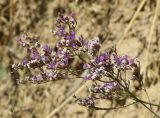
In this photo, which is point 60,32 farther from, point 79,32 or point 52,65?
point 79,32

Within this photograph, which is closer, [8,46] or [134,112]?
[134,112]

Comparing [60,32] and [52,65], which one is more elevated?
[60,32]

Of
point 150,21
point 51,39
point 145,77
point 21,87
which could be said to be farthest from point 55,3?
point 145,77

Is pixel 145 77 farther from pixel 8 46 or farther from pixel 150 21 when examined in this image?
pixel 8 46

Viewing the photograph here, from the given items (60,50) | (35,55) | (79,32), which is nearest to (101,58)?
(60,50)

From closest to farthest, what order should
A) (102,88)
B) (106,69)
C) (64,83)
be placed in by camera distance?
1. (106,69)
2. (102,88)
3. (64,83)

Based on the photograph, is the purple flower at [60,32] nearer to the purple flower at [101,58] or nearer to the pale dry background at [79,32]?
the purple flower at [101,58]

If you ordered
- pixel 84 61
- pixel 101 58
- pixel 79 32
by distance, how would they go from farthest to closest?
pixel 79 32, pixel 84 61, pixel 101 58

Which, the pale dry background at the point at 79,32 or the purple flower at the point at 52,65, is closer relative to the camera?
the purple flower at the point at 52,65

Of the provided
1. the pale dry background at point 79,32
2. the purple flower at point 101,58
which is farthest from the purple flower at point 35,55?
the pale dry background at point 79,32
